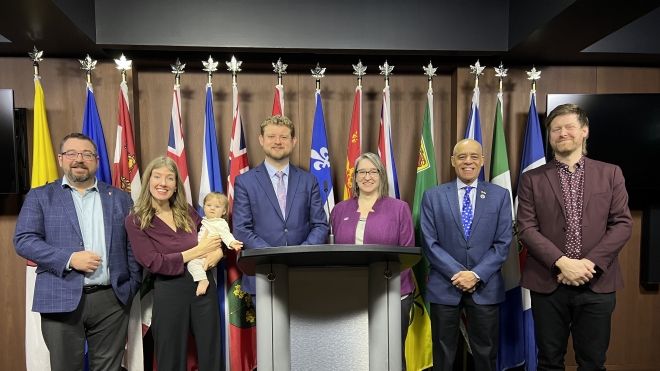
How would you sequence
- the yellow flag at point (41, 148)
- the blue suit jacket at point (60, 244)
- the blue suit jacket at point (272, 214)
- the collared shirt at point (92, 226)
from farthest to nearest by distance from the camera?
the yellow flag at point (41, 148)
the blue suit jacket at point (272, 214)
the collared shirt at point (92, 226)
the blue suit jacket at point (60, 244)

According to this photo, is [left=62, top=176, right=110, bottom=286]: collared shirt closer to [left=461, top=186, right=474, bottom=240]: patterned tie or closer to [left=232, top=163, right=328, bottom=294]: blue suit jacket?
[left=232, top=163, right=328, bottom=294]: blue suit jacket

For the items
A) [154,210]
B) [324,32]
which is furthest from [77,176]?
[324,32]

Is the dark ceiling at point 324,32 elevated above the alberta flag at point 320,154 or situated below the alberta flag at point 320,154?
above

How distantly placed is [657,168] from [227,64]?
310cm

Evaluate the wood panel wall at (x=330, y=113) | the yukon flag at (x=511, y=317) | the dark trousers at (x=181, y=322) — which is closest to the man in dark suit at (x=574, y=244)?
the yukon flag at (x=511, y=317)

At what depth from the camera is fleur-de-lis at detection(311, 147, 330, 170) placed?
10.0ft

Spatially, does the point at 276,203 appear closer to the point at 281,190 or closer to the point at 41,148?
the point at 281,190

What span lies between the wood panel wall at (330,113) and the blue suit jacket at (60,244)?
960 mm

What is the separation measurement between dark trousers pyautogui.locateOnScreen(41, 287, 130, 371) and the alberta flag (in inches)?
57.4

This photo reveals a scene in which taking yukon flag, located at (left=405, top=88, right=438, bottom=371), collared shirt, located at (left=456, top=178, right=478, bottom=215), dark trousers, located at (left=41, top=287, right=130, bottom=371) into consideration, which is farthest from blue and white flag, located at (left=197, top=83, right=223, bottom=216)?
collared shirt, located at (left=456, top=178, right=478, bottom=215)

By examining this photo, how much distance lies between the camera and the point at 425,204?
2.51 meters

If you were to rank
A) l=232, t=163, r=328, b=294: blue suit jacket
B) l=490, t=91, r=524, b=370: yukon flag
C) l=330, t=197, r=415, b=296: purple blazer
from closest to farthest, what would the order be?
l=330, t=197, r=415, b=296: purple blazer, l=232, t=163, r=328, b=294: blue suit jacket, l=490, t=91, r=524, b=370: yukon flag

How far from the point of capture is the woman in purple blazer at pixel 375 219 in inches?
92.7

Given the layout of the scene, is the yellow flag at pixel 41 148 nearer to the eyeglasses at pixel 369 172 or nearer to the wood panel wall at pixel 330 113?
the wood panel wall at pixel 330 113
